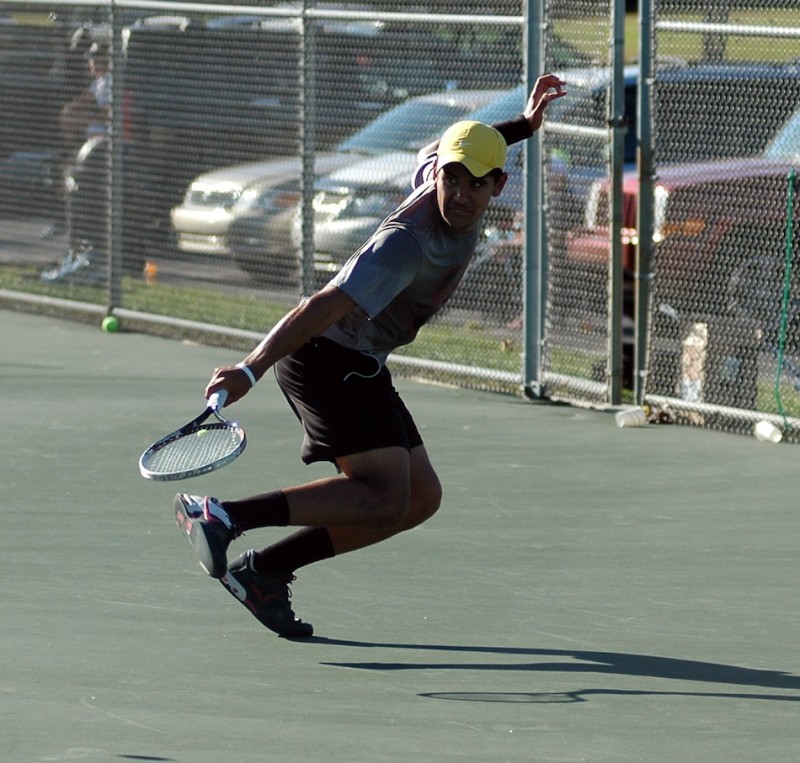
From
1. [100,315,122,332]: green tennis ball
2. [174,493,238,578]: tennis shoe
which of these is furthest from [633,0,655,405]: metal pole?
[174,493,238,578]: tennis shoe

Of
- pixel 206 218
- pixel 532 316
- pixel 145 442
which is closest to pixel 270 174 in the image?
pixel 206 218

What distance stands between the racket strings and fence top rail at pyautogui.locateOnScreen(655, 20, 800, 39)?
446 centimetres

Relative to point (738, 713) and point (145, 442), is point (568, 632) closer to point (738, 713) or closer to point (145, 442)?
point (738, 713)

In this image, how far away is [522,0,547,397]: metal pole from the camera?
10445mm

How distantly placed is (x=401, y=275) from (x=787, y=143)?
4321mm

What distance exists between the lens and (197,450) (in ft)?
18.1

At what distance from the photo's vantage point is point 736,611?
21.1ft

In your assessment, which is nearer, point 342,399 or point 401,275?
point 401,275

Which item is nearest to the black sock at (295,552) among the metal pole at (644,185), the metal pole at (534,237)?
the metal pole at (644,185)

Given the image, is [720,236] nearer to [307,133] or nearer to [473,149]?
[307,133]

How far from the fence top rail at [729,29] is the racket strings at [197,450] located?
446 centimetres

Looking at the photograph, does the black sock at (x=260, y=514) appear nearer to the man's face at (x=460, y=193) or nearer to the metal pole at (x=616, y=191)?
the man's face at (x=460, y=193)

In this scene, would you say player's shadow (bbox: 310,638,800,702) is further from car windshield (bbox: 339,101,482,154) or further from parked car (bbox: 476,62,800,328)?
car windshield (bbox: 339,101,482,154)

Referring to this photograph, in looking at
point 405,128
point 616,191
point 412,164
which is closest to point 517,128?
point 616,191
